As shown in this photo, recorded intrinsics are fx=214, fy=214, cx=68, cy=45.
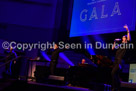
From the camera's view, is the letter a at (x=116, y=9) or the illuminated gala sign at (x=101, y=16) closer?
the illuminated gala sign at (x=101, y=16)

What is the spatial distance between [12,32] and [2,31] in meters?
0.49

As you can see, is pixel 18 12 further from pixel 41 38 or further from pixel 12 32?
pixel 41 38

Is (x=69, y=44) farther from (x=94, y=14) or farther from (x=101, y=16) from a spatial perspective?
(x=101, y=16)

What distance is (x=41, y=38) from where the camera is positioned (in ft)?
35.4

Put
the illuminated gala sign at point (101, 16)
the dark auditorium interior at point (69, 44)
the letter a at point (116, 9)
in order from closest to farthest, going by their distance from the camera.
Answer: the dark auditorium interior at point (69, 44)
the illuminated gala sign at point (101, 16)
the letter a at point (116, 9)

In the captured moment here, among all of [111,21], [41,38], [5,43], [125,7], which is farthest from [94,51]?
[5,43]

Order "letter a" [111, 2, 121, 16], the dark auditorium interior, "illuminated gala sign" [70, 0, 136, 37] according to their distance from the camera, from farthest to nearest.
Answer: "letter a" [111, 2, 121, 16]
"illuminated gala sign" [70, 0, 136, 37]
the dark auditorium interior

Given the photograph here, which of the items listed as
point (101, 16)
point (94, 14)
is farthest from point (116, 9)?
point (94, 14)

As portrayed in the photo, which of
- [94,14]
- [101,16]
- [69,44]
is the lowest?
[69,44]

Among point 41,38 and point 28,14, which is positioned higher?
point 28,14

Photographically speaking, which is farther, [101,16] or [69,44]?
[69,44]

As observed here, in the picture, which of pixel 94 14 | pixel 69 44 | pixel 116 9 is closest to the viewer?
pixel 116 9

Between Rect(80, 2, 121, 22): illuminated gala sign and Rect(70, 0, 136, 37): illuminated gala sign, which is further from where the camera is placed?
Rect(80, 2, 121, 22): illuminated gala sign

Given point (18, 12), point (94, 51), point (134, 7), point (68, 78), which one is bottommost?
point (68, 78)
